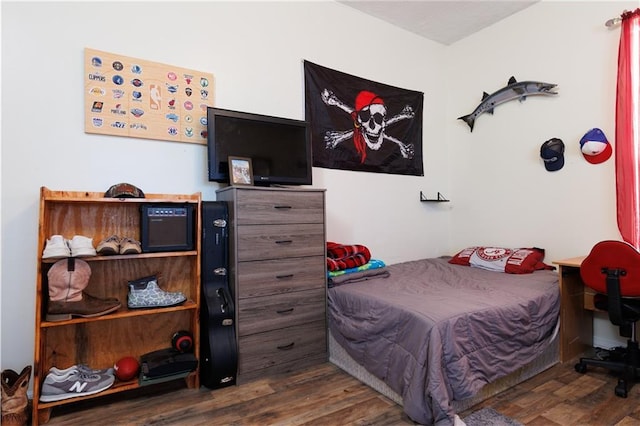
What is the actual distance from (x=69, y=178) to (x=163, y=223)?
0.61m

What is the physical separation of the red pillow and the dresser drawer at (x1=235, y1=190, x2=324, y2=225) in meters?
1.53

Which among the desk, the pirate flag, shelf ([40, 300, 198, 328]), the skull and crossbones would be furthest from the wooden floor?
the skull and crossbones

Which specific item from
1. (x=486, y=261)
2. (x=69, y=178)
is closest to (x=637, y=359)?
(x=486, y=261)

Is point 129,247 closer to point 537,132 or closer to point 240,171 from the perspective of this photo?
point 240,171

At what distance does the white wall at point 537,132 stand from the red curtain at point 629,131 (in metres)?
0.10

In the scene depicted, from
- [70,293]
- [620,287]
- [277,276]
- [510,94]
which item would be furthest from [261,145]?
[510,94]

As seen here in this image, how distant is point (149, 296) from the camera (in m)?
2.02

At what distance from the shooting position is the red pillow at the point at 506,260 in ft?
9.09

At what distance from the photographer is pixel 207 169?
95.6 inches

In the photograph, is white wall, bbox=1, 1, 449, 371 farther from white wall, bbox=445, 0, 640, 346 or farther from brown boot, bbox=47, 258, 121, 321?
white wall, bbox=445, 0, 640, 346

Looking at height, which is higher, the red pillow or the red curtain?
the red curtain

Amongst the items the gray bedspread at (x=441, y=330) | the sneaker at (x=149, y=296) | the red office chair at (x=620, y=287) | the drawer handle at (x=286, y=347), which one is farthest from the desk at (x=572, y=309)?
the sneaker at (x=149, y=296)

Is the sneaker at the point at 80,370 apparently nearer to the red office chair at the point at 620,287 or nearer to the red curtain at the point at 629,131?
the red office chair at the point at 620,287

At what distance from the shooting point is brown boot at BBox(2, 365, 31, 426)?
167cm
